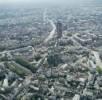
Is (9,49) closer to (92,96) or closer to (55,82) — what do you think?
(55,82)

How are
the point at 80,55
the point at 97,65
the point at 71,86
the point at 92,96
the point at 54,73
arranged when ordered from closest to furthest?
the point at 92,96
the point at 71,86
the point at 54,73
the point at 97,65
the point at 80,55

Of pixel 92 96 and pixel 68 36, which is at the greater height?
pixel 92 96

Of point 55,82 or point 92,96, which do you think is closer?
point 92,96

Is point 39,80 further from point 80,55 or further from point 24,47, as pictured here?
point 24,47

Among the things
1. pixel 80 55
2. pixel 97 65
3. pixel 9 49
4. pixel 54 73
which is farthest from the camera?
pixel 9 49

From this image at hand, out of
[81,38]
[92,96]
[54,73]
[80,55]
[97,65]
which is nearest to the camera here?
[92,96]

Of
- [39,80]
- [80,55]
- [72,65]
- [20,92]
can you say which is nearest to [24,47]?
[80,55]

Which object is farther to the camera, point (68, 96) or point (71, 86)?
point (71, 86)

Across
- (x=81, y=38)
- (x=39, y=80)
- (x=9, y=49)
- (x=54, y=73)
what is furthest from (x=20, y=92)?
(x=81, y=38)

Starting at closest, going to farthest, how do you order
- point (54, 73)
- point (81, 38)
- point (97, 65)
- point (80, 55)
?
point (54, 73) → point (97, 65) → point (80, 55) → point (81, 38)
